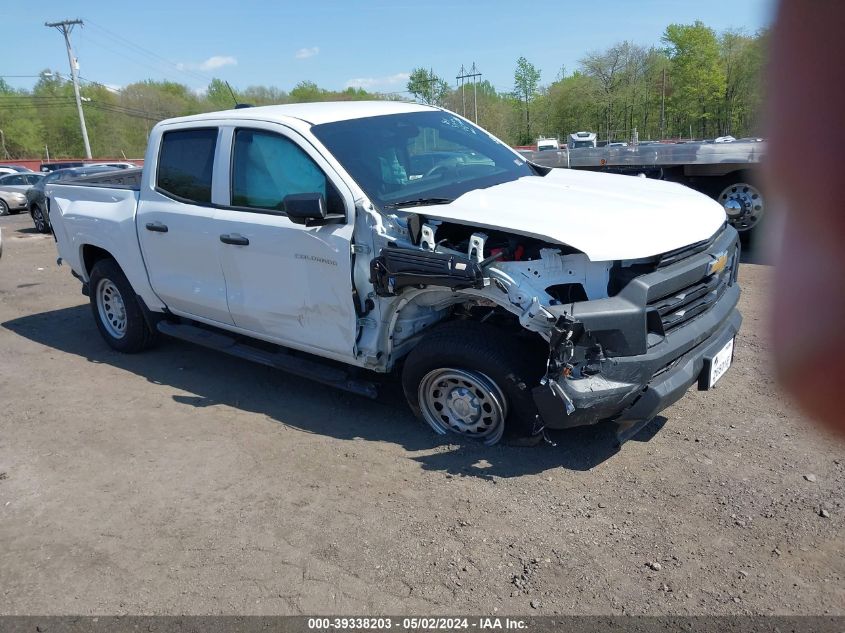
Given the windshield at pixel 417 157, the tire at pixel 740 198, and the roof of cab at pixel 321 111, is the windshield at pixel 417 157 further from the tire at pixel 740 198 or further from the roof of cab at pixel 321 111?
the tire at pixel 740 198

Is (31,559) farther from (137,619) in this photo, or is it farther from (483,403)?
(483,403)

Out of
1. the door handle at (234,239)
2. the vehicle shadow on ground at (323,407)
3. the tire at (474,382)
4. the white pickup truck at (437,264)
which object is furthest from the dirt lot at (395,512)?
the door handle at (234,239)

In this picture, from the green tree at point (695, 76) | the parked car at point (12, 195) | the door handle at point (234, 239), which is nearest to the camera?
the door handle at point (234, 239)

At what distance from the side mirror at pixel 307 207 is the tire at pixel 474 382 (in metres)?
0.97

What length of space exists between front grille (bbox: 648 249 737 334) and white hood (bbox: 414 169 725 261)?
0.28m

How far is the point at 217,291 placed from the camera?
4.91m

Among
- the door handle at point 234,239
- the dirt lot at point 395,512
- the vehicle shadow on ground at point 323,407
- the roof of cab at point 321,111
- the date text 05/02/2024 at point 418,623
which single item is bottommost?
the date text 05/02/2024 at point 418,623

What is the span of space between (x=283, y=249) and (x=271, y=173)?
0.59 m

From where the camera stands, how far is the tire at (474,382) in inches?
144

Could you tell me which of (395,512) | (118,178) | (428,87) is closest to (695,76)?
(428,87)

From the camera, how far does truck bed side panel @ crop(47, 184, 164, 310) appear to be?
18.3ft

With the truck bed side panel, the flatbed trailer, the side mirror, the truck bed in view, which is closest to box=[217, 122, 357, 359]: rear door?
the side mirror

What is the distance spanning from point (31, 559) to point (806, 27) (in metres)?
3.75

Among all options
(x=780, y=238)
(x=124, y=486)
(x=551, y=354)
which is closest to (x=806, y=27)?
(x=780, y=238)
